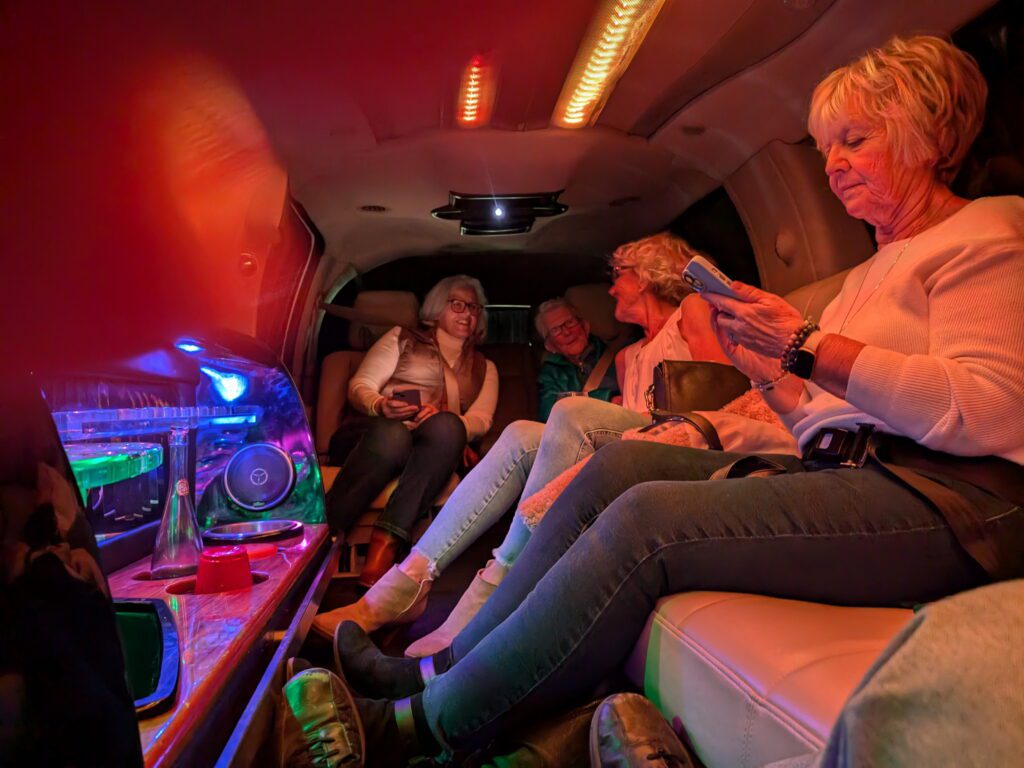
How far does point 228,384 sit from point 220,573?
0.66 meters

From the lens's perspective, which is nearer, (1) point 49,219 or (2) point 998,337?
(1) point 49,219

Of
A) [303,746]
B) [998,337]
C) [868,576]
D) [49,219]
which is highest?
[49,219]

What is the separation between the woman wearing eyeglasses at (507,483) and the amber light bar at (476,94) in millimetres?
838

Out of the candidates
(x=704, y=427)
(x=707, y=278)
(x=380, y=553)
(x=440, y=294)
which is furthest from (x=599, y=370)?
(x=707, y=278)

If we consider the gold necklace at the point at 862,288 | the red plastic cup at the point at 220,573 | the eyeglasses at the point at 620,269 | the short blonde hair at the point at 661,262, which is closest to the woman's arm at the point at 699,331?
the short blonde hair at the point at 661,262

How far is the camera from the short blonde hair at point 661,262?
2.40 metres

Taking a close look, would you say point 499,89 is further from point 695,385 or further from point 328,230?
point 695,385

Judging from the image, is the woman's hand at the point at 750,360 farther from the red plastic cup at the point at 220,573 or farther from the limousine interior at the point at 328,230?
the red plastic cup at the point at 220,573

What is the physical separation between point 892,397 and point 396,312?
2406mm

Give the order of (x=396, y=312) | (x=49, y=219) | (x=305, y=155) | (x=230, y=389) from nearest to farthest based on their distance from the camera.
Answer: (x=49, y=219)
(x=230, y=389)
(x=305, y=155)
(x=396, y=312)

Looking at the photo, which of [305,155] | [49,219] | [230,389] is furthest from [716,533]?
[305,155]

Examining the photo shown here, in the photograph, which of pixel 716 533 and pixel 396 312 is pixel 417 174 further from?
pixel 716 533

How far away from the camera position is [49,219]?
687mm

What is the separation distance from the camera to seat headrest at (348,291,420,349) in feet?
9.91
